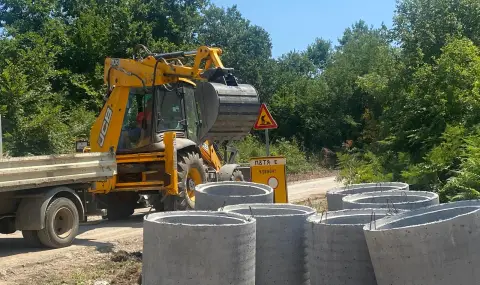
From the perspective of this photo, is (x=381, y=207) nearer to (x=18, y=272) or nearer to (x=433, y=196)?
(x=433, y=196)

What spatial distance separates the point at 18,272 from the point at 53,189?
1.84 metres

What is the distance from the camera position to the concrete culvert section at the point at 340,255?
5.21m

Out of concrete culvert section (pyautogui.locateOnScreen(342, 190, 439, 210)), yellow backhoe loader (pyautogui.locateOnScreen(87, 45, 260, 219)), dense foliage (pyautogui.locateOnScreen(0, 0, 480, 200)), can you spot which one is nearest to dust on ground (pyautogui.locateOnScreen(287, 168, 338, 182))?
dense foliage (pyautogui.locateOnScreen(0, 0, 480, 200))

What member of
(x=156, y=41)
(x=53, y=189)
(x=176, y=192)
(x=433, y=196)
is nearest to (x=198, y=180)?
(x=176, y=192)

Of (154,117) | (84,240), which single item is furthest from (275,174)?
(84,240)

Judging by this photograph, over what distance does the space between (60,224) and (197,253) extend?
5.82 meters

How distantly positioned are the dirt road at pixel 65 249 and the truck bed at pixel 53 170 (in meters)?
1.02

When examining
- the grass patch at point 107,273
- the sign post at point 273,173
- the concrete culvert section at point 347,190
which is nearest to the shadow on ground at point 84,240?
the grass patch at point 107,273

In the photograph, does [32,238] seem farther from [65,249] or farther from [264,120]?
[264,120]

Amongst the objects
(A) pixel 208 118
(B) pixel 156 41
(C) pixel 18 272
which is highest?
(B) pixel 156 41

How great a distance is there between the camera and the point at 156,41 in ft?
107

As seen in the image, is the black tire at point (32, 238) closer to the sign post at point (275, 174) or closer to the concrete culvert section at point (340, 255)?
the sign post at point (275, 174)

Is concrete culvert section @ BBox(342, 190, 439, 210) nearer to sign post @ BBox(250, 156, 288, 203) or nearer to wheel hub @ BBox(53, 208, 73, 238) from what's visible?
sign post @ BBox(250, 156, 288, 203)

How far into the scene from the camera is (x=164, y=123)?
1321 centimetres
